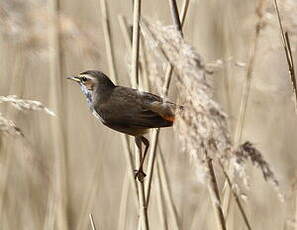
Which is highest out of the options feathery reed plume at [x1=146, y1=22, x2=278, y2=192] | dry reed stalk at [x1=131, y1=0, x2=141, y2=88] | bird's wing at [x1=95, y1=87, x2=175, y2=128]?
dry reed stalk at [x1=131, y1=0, x2=141, y2=88]

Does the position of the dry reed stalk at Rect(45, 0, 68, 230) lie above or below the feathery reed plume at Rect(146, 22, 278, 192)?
above

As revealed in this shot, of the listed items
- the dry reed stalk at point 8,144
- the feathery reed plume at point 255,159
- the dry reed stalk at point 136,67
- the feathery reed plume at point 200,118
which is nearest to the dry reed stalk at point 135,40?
the dry reed stalk at point 136,67

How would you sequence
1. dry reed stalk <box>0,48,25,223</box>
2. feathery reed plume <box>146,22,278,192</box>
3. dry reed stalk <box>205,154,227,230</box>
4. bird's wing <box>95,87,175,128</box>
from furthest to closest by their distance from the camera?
1. dry reed stalk <box>0,48,25,223</box>
2. bird's wing <box>95,87,175,128</box>
3. dry reed stalk <box>205,154,227,230</box>
4. feathery reed plume <box>146,22,278,192</box>

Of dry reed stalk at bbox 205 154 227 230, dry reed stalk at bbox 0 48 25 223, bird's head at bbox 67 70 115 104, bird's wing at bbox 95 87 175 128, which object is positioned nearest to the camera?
dry reed stalk at bbox 205 154 227 230

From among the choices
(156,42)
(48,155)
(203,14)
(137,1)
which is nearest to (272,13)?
(137,1)

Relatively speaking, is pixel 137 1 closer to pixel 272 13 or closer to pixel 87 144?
pixel 272 13

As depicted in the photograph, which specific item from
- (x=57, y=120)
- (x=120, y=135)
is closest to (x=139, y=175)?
(x=57, y=120)

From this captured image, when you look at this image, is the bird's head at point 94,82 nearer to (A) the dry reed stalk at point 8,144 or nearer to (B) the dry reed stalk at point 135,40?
(B) the dry reed stalk at point 135,40

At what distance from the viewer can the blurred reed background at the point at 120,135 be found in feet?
7.55

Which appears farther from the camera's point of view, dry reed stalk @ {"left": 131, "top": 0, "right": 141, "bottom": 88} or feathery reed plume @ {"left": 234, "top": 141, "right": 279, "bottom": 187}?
dry reed stalk @ {"left": 131, "top": 0, "right": 141, "bottom": 88}

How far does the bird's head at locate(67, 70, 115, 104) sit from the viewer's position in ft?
7.29

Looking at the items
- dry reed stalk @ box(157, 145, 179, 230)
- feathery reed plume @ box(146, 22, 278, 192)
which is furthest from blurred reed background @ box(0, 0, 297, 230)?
feathery reed plume @ box(146, 22, 278, 192)

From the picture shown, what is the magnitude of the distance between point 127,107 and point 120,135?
1.06 meters

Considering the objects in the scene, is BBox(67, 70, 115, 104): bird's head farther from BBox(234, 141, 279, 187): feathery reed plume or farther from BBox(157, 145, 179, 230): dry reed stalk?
BBox(234, 141, 279, 187): feathery reed plume
